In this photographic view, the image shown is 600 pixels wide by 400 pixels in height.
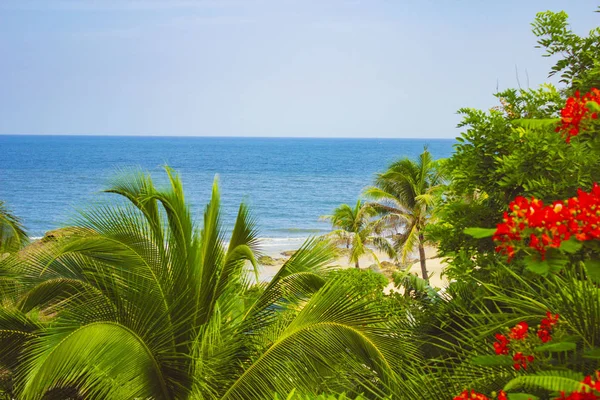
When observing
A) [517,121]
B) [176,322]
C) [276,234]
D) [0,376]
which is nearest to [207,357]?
[176,322]

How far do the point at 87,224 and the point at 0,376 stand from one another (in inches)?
108

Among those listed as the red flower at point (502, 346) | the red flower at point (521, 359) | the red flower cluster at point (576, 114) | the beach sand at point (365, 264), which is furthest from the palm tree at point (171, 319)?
the beach sand at point (365, 264)

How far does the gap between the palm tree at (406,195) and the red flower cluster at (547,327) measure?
19525 mm

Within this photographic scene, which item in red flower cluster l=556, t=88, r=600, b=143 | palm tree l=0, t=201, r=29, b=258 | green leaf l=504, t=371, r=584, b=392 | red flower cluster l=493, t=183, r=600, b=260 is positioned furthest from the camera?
palm tree l=0, t=201, r=29, b=258

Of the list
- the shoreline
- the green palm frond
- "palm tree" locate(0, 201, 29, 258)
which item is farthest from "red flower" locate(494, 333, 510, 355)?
the shoreline

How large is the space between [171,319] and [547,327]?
4317mm

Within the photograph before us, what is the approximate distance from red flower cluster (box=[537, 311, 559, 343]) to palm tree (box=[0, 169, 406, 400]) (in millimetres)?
2251

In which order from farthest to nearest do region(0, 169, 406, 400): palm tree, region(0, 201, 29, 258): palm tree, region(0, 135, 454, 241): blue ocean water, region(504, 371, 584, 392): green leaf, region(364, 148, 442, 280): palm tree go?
region(0, 135, 454, 241): blue ocean water < region(364, 148, 442, 280): palm tree < region(0, 201, 29, 258): palm tree < region(0, 169, 406, 400): palm tree < region(504, 371, 584, 392): green leaf

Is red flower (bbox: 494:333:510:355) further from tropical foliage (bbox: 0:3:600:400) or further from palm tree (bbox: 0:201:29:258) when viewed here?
palm tree (bbox: 0:201:29:258)

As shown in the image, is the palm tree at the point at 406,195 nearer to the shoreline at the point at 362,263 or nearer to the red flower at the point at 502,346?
the shoreline at the point at 362,263

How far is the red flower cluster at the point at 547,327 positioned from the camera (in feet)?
8.87

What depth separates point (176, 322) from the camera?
6.24m

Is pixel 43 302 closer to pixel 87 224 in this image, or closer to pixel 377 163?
pixel 87 224

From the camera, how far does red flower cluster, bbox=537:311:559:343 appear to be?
2.70m
